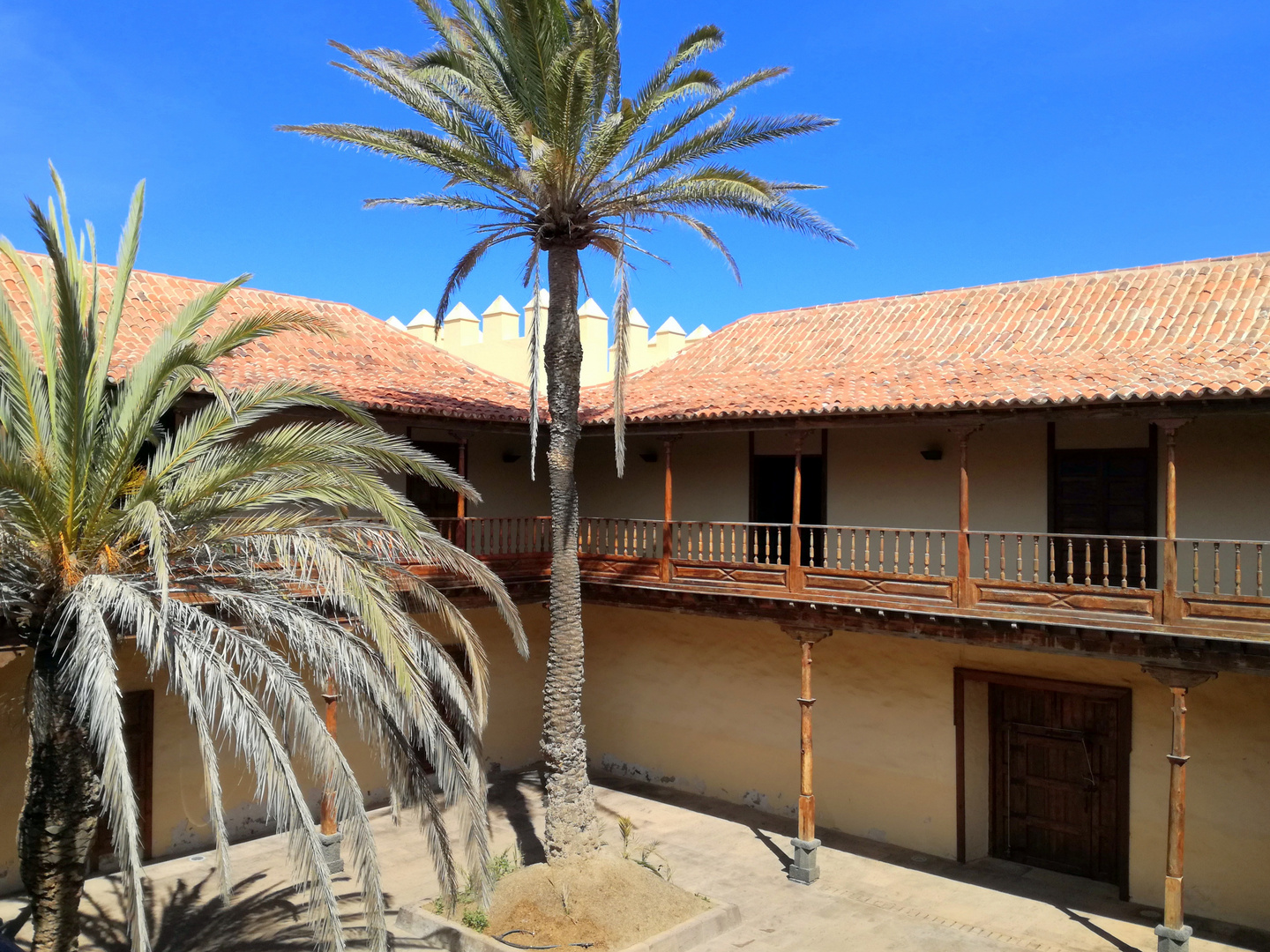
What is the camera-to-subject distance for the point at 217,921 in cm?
1067

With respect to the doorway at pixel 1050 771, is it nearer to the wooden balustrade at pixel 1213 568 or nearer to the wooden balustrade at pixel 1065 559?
the wooden balustrade at pixel 1065 559

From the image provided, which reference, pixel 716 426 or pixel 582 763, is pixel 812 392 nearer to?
pixel 716 426

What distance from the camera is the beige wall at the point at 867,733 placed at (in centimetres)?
1134

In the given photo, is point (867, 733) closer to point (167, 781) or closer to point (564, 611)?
point (564, 611)

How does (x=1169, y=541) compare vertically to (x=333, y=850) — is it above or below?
above

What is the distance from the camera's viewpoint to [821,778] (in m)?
14.4

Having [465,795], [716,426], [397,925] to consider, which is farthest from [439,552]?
[716,426]

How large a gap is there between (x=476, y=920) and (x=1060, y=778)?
7.19 metres

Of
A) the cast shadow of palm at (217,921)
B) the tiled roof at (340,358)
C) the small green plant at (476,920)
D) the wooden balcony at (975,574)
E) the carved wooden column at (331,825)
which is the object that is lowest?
the cast shadow of palm at (217,921)

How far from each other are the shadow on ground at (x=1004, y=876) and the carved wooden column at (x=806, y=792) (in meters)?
0.53

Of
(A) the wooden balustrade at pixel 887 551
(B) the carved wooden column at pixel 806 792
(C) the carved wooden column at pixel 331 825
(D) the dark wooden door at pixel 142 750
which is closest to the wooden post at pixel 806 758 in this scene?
(B) the carved wooden column at pixel 806 792

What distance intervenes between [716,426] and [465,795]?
20.4ft

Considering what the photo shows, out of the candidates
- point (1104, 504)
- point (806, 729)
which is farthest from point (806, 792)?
point (1104, 504)

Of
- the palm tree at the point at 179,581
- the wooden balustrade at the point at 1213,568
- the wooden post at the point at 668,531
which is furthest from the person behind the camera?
the wooden post at the point at 668,531
